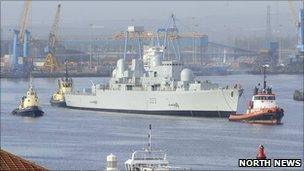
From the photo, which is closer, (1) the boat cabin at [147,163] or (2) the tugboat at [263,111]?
(1) the boat cabin at [147,163]

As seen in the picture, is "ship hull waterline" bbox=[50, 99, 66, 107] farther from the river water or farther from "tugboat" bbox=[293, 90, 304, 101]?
"tugboat" bbox=[293, 90, 304, 101]

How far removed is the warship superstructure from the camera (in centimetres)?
6719

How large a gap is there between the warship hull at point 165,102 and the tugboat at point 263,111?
3.72 meters

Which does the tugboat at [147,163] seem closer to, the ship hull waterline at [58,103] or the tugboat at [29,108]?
the tugboat at [29,108]

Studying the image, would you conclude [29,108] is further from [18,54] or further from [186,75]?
[18,54]

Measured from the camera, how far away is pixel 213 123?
6162cm

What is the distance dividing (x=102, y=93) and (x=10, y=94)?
20747mm

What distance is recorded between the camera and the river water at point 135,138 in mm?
41781

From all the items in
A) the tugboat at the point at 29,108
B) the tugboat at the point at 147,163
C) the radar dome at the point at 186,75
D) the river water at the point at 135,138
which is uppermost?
the radar dome at the point at 186,75

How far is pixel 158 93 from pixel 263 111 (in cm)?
1073

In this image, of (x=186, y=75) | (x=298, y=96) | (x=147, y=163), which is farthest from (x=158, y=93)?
(x=147, y=163)

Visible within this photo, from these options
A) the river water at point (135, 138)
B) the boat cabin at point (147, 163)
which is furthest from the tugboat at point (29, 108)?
the boat cabin at point (147, 163)

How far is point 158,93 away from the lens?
70.4 m

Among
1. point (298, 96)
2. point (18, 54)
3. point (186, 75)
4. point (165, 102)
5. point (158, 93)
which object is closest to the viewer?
point (165, 102)
